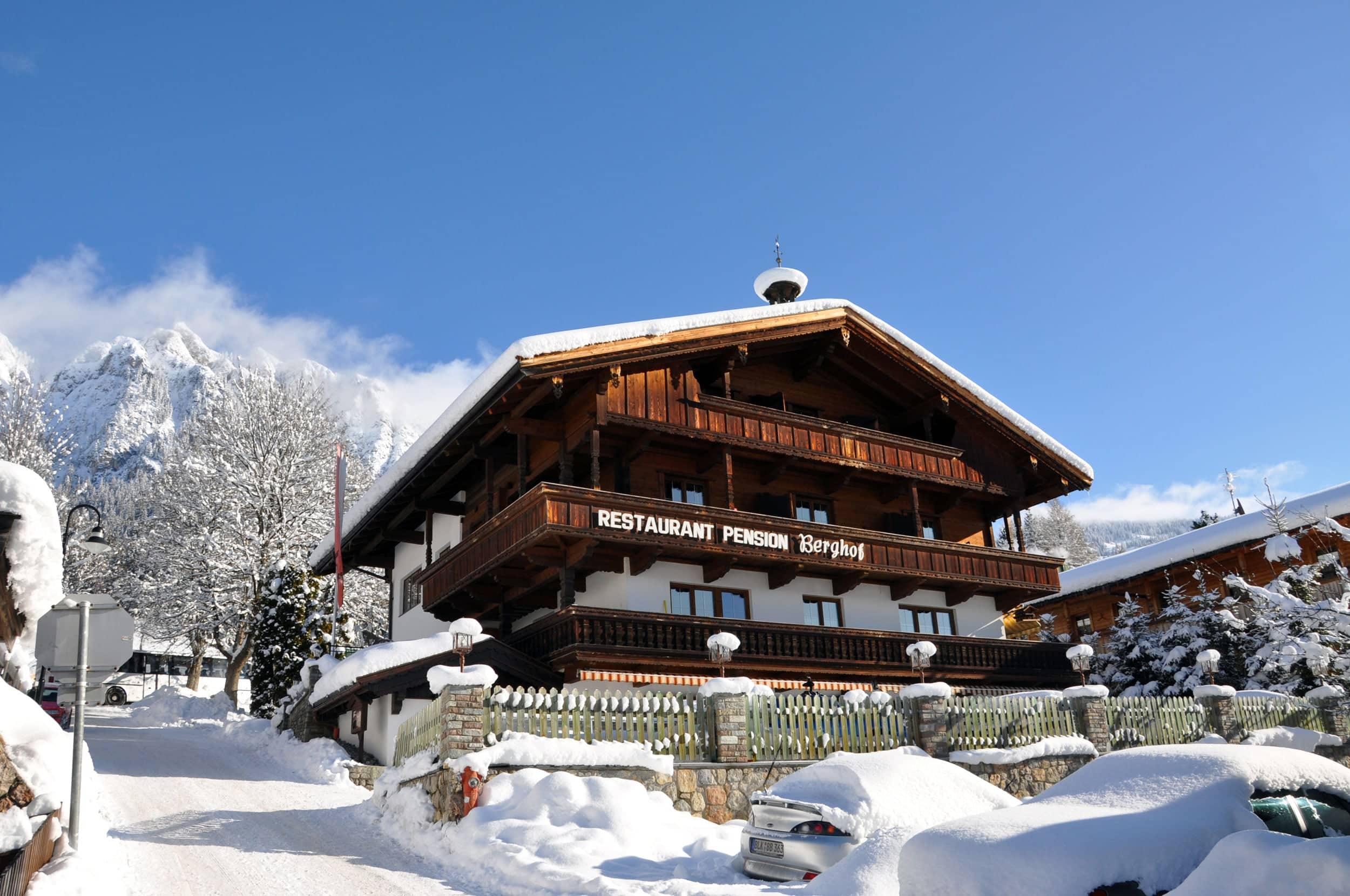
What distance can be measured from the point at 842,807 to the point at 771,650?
1184cm

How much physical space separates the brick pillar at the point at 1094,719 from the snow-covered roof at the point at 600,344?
10689 millimetres

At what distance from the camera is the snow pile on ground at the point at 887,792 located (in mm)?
11086

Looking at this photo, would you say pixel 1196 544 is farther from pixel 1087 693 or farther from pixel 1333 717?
pixel 1087 693

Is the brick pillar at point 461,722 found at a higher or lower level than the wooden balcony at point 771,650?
lower

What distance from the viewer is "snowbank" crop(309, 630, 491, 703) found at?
20.7 m

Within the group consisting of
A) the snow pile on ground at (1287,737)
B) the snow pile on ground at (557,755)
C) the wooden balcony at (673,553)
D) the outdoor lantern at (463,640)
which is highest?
the wooden balcony at (673,553)

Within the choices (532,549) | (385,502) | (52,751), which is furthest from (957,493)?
(52,751)

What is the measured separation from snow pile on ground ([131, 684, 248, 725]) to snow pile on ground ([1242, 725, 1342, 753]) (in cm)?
3026

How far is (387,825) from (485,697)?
2536 mm

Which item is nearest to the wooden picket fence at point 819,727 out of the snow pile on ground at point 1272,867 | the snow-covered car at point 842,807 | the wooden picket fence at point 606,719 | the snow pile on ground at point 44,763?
the wooden picket fence at point 606,719

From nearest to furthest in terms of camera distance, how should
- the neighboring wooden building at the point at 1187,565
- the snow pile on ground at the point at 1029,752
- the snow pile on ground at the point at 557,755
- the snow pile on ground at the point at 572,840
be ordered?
the snow pile on ground at the point at 572,840
the snow pile on ground at the point at 557,755
the snow pile on ground at the point at 1029,752
the neighboring wooden building at the point at 1187,565

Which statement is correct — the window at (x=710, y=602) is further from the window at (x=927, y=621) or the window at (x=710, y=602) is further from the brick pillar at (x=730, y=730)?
the brick pillar at (x=730, y=730)

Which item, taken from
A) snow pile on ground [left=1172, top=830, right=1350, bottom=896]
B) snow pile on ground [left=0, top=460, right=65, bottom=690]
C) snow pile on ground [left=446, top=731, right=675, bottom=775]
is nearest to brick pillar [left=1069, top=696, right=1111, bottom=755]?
snow pile on ground [left=446, top=731, right=675, bottom=775]

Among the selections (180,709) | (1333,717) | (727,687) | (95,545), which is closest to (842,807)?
(727,687)
